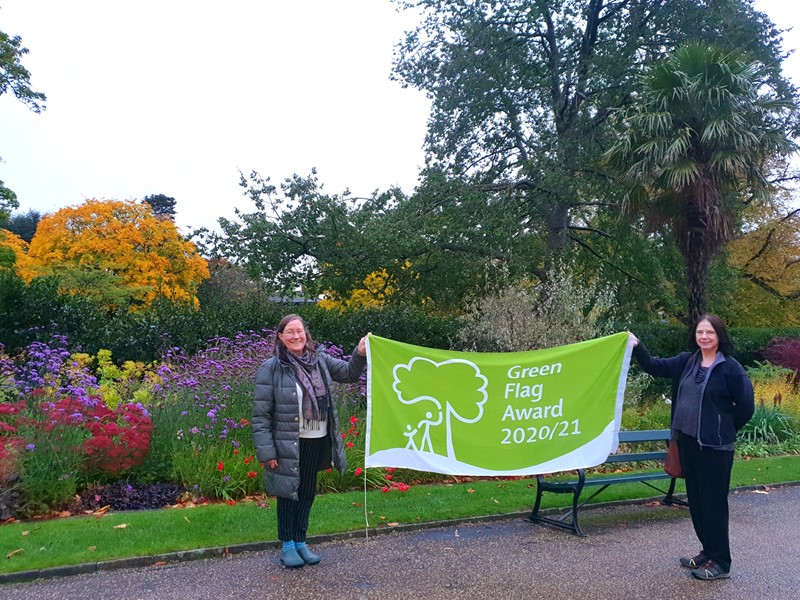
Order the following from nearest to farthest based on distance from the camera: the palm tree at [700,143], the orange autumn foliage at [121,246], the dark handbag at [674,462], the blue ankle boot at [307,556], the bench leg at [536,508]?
the blue ankle boot at [307,556]
the dark handbag at [674,462]
the bench leg at [536,508]
the palm tree at [700,143]
the orange autumn foliage at [121,246]

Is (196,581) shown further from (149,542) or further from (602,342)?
(602,342)

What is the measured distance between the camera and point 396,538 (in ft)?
21.5

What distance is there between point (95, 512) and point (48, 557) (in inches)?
64.9

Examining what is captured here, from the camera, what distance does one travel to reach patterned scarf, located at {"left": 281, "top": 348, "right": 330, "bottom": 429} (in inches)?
215

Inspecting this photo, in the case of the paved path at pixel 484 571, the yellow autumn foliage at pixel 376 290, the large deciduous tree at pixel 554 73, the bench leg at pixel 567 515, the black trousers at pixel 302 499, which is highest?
the large deciduous tree at pixel 554 73

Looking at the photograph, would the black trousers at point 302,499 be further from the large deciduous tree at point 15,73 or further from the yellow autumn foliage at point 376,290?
the large deciduous tree at point 15,73

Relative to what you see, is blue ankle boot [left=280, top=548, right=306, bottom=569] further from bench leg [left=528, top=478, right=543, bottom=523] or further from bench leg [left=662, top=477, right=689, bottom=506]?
bench leg [left=662, top=477, right=689, bottom=506]

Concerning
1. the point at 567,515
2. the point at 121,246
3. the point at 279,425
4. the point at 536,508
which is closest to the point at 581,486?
the point at 567,515

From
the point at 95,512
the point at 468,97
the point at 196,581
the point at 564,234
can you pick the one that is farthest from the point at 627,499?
the point at 468,97

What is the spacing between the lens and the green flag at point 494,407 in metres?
6.35

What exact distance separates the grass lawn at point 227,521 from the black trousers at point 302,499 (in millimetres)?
631

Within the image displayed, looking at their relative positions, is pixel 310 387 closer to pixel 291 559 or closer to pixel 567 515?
pixel 291 559

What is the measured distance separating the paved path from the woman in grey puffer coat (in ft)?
1.38

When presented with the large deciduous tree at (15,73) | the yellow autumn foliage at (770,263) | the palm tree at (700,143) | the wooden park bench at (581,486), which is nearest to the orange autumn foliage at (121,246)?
the large deciduous tree at (15,73)
